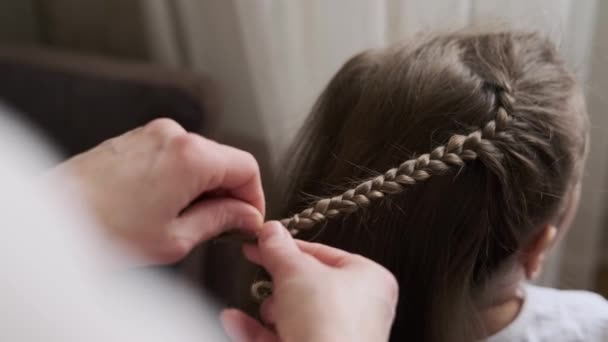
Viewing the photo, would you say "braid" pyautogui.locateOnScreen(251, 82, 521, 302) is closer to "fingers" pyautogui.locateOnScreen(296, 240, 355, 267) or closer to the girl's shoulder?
"fingers" pyautogui.locateOnScreen(296, 240, 355, 267)

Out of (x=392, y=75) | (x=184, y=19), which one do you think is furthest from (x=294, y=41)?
(x=392, y=75)

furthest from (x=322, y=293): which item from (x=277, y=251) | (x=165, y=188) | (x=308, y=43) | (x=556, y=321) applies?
(x=308, y=43)

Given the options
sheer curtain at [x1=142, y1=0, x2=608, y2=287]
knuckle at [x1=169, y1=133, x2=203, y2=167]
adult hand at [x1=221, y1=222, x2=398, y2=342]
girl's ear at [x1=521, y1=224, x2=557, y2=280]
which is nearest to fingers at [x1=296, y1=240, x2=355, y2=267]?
adult hand at [x1=221, y1=222, x2=398, y2=342]

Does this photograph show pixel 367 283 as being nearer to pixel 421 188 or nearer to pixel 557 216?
pixel 421 188

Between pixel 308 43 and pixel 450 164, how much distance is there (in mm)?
540

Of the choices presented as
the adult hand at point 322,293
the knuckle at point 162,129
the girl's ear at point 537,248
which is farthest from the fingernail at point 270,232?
the girl's ear at point 537,248

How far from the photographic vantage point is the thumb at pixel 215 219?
0.59 m

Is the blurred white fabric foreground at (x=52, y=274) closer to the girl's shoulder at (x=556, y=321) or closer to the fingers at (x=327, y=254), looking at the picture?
the fingers at (x=327, y=254)

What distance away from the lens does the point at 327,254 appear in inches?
21.9

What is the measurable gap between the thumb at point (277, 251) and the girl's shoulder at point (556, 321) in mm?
360

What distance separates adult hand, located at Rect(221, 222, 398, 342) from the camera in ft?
1.53

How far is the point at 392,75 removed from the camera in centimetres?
69

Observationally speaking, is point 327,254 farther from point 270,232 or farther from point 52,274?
point 52,274

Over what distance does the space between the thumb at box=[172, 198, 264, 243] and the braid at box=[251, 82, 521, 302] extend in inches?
2.0
